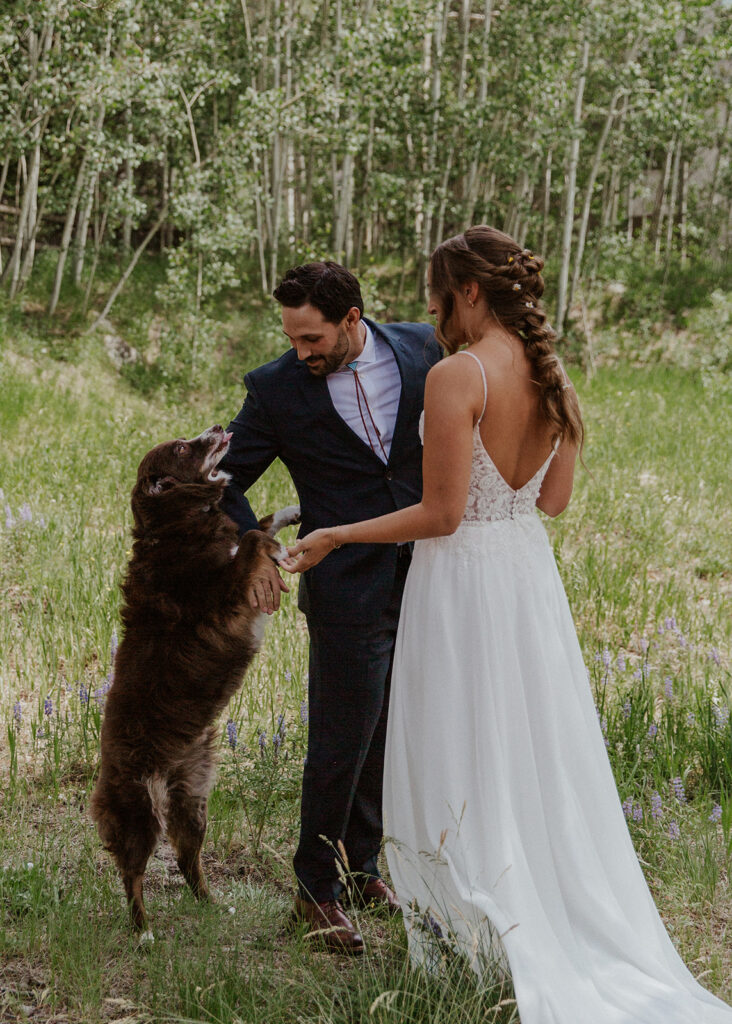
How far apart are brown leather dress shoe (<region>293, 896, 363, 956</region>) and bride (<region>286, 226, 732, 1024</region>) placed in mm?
430

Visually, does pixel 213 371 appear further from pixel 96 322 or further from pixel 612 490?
pixel 612 490

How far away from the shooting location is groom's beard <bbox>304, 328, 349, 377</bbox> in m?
3.37

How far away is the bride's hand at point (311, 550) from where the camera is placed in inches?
121

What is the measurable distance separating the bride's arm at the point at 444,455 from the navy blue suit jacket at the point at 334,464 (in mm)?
431

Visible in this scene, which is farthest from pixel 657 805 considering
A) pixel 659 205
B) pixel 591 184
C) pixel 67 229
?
pixel 659 205

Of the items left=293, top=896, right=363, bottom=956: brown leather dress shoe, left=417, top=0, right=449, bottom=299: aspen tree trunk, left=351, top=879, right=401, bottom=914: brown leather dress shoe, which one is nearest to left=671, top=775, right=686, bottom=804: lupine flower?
Answer: left=351, top=879, right=401, bottom=914: brown leather dress shoe

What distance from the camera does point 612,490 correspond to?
9.19 meters

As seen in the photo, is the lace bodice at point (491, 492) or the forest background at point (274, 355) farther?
the forest background at point (274, 355)

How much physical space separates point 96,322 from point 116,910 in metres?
12.7

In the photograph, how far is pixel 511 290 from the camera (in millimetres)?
2889

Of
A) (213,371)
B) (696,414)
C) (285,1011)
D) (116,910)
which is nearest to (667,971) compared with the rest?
(285,1011)

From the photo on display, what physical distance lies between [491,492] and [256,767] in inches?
71.6

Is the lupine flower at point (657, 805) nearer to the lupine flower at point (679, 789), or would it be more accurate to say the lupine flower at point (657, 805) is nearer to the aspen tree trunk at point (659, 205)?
the lupine flower at point (679, 789)

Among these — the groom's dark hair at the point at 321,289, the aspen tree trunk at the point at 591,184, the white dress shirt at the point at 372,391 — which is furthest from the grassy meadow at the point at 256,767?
the aspen tree trunk at the point at 591,184
